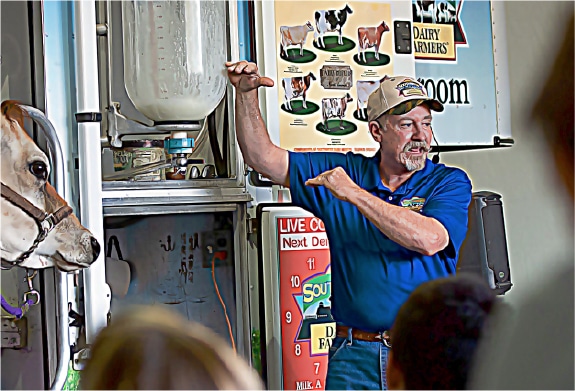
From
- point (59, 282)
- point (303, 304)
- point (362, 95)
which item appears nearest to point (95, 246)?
point (59, 282)

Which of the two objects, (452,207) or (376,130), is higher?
(376,130)

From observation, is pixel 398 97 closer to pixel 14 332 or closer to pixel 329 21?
pixel 329 21

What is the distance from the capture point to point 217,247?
69.1 inches

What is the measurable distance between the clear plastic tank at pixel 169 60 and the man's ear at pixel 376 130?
0.38 metres

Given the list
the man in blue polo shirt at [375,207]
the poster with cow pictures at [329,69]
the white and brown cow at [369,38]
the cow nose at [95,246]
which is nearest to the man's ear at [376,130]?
the man in blue polo shirt at [375,207]

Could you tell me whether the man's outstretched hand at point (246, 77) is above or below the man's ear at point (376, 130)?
above

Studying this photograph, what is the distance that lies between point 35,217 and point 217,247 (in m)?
0.57

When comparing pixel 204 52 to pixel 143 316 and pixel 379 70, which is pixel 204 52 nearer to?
pixel 379 70

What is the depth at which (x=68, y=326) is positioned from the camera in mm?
1375

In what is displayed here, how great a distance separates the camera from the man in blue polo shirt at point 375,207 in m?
1.46

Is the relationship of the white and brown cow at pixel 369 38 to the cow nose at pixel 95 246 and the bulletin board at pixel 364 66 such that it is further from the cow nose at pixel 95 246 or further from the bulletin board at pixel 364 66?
the cow nose at pixel 95 246

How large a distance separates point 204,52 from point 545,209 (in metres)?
0.95

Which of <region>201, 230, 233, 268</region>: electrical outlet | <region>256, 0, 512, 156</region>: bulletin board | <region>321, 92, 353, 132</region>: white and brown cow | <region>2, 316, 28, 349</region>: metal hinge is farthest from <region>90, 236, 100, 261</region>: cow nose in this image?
<region>321, 92, 353, 132</region>: white and brown cow

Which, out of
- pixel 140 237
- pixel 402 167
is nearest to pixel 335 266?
pixel 402 167
